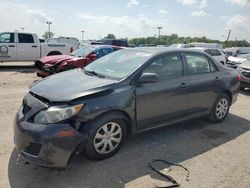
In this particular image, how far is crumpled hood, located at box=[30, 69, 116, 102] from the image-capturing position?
3520mm

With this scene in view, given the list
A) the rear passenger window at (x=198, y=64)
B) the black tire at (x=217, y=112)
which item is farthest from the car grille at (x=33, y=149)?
the black tire at (x=217, y=112)

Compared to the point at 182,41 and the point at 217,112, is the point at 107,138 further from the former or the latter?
the point at 182,41

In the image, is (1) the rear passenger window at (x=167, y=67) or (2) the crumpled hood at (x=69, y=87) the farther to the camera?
(1) the rear passenger window at (x=167, y=67)

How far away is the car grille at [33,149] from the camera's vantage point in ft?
10.6

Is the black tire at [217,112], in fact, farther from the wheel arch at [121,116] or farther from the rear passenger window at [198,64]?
the wheel arch at [121,116]

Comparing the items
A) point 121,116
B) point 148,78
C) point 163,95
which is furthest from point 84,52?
Answer: point 121,116

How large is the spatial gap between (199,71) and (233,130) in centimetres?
143

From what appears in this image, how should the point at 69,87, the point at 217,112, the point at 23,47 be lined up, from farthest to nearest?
the point at 23,47
the point at 217,112
the point at 69,87

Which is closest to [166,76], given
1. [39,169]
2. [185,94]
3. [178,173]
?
[185,94]

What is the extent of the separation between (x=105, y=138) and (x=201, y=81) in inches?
93.6

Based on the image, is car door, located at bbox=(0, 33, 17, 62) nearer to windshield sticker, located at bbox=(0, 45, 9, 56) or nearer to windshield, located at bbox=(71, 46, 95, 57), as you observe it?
windshield sticker, located at bbox=(0, 45, 9, 56)

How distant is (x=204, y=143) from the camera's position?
4.71 metres

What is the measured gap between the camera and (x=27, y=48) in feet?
45.3

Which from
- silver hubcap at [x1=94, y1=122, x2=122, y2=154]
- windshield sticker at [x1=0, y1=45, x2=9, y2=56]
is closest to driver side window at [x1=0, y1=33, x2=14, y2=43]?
windshield sticker at [x1=0, y1=45, x2=9, y2=56]
